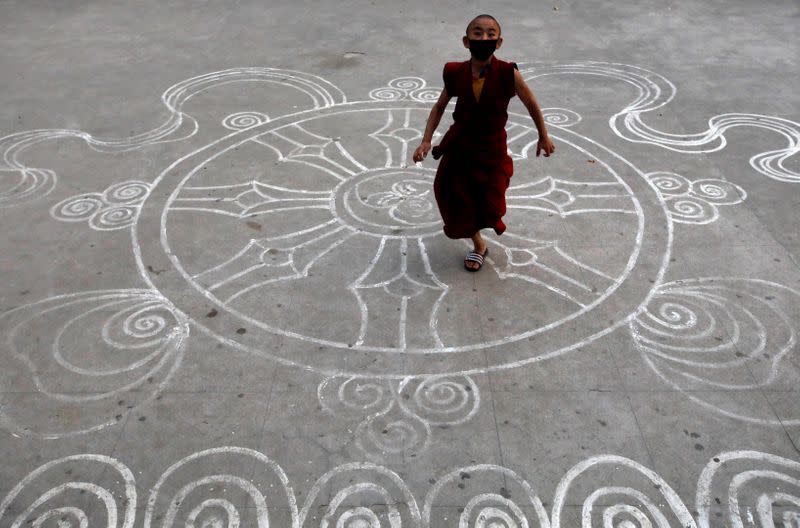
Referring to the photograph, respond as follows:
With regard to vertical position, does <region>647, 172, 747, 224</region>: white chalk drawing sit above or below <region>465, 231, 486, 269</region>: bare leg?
below

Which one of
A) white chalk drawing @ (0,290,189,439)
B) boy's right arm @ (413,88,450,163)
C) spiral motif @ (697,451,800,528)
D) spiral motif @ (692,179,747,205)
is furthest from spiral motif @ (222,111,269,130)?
spiral motif @ (697,451,800,528)

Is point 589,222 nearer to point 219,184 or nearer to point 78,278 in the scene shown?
point 219,184

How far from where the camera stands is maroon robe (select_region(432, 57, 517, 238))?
369 centimetres

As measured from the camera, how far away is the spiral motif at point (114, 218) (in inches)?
187

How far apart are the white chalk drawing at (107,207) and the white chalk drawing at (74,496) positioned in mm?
2258

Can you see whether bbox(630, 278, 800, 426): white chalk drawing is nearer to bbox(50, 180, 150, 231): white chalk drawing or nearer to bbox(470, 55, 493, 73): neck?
bbox(470, 55, 493, 73): neck

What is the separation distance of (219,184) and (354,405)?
9.35 feet

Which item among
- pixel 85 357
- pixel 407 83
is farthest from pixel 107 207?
pixel 407 83

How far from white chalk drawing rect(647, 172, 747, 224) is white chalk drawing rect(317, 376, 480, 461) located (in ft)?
8.34

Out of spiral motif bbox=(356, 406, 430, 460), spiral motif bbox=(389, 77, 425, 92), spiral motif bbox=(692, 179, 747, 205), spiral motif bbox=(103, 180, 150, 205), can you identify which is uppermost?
spiral motif bbox=(389, 77, 425, 92)

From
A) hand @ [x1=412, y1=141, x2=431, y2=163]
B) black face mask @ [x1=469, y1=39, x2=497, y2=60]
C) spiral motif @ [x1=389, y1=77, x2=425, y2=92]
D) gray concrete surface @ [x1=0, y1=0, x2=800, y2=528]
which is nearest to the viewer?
gray concrete surface @ [x1=0, y1=0, x2=800, y2=528]

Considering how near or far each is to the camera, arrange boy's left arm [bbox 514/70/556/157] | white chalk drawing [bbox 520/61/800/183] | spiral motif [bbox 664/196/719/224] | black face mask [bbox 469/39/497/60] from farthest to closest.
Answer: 1. white chalk drawing [bbox 520/61/800/183]
2. spiral motif [bbox 664/196/719/224]
3. boy's left arm [bbox 514/70/556/157]
4. black face mask [bbox 469/39/497/60]

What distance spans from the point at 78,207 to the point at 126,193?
0.39 m

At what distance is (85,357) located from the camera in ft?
11.8
